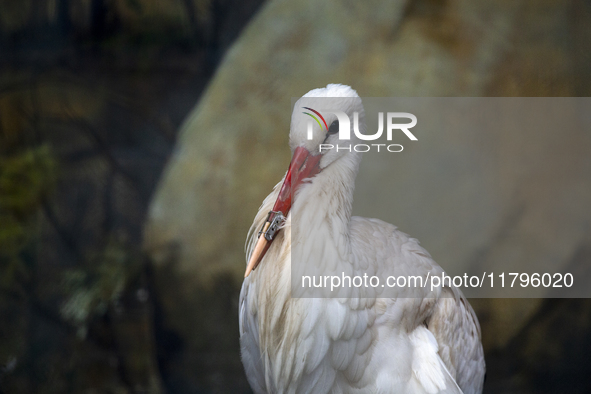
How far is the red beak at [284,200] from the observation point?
1300mm

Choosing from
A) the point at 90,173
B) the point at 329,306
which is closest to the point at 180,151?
the point at 90,173

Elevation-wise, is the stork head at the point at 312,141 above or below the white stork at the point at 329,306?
above

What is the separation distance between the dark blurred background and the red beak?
77cm

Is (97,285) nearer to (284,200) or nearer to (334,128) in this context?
(284,200)

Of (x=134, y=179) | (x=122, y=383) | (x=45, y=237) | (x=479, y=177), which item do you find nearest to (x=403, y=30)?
(x=479, y=177)

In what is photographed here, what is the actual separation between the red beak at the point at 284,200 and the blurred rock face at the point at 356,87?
769mm

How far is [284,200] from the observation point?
132 cm

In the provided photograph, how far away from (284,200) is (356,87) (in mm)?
952

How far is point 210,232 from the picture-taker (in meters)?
2.12

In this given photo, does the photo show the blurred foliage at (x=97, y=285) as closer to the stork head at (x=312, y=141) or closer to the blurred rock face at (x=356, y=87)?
the blurred rock face at (x=356, y=87)

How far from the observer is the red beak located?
51.2 inches

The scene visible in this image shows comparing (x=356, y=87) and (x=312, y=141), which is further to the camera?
(x=356, y=87)

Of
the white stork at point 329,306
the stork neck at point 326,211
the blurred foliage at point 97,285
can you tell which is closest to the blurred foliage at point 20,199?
the blurred foliage at point 97,285

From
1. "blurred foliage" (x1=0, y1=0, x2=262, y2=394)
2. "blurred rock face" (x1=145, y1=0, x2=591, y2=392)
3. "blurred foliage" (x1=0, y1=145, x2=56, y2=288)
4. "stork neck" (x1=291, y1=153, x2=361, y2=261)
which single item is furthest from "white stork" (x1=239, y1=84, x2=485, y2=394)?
"blurred foliage" (x1=0, y1=145, x2=56, y2=288)
